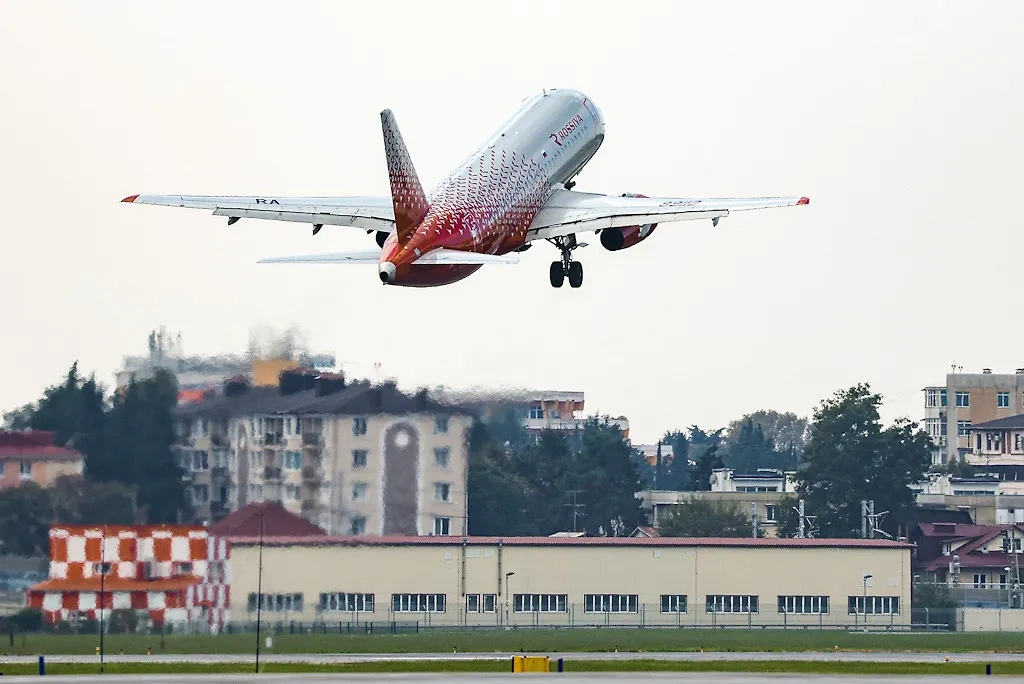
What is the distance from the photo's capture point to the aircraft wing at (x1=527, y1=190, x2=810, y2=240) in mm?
73438

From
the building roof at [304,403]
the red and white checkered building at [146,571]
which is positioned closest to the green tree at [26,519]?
the red and white checkered building at [146,571]

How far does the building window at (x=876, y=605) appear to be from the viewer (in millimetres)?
95438

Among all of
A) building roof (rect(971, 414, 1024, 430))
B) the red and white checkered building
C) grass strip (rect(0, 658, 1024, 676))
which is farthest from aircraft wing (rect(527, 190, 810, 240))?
building roof (rect(971, 414, 1024, 430))

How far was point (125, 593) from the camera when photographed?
221ft

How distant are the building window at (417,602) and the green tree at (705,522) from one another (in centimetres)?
3021

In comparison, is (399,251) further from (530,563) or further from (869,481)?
(869,481)

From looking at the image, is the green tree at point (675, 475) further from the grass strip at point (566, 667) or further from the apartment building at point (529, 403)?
the grass strip at point (566, 667)

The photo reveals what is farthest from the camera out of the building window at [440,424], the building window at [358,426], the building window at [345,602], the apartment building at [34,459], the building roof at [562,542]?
the building window at [345,602]

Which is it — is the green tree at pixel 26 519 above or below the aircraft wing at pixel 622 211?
below

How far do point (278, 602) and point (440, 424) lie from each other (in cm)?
755

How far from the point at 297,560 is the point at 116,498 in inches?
229

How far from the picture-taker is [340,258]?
66312 mm

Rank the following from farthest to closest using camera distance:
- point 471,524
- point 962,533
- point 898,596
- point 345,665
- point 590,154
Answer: point 962,533 → point 898,596 → point 590,154 → point 471,524 → point 345,665

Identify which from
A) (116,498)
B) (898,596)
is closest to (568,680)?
(116,498)
